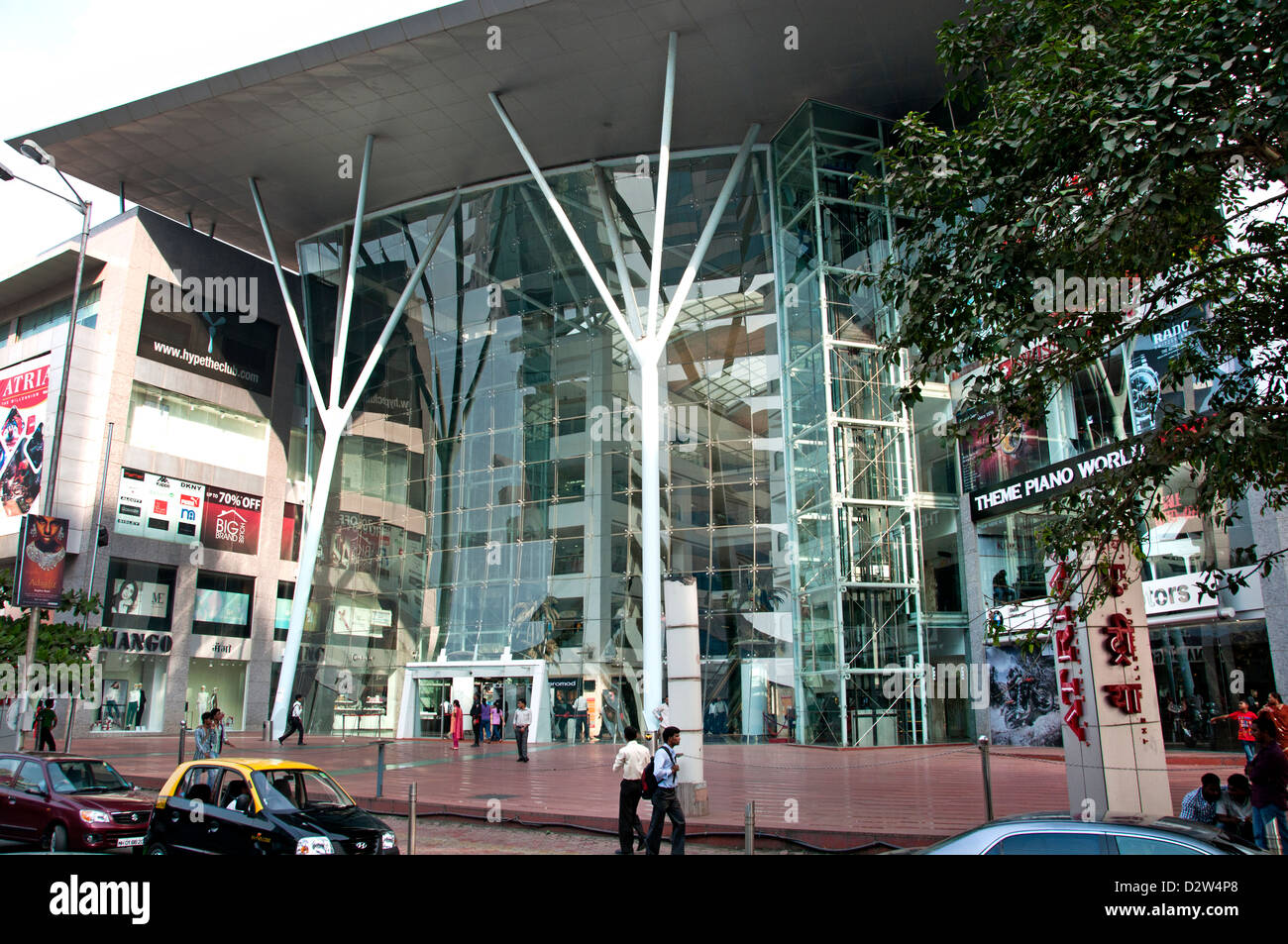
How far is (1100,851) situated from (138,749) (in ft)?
100.0

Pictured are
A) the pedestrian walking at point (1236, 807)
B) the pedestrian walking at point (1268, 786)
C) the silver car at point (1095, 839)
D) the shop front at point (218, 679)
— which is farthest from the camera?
the shop front at point (218, 679)

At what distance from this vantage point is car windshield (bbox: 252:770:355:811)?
9555 mm

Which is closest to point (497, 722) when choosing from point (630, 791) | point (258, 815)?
point (630, 791)

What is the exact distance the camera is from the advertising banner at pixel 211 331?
39938 mm

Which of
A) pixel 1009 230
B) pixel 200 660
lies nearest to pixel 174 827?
pixel 1009 230

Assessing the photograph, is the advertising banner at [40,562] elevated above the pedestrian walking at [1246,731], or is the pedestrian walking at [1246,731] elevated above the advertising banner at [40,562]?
the advertising banner at [40,562]

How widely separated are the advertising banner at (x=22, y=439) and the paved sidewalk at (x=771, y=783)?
1321 centimetres

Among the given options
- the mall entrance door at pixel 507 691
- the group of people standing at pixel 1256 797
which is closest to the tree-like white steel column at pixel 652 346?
the mall entrance door at pixel 507 691

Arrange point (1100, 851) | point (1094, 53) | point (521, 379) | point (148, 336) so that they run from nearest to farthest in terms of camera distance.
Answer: point (1100, 851) → point (1094, 53) → point (521, 379) → point (148, 336)

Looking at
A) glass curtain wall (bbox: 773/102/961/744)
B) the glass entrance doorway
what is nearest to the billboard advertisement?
glass curtain wall (bbox: 773/102/961/744)

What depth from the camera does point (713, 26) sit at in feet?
89.1

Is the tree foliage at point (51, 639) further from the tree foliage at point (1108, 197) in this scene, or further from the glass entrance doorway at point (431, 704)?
the tree foliage at point (1108, 197)

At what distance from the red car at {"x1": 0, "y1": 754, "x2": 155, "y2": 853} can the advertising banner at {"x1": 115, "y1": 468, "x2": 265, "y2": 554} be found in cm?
2921
